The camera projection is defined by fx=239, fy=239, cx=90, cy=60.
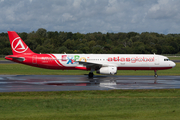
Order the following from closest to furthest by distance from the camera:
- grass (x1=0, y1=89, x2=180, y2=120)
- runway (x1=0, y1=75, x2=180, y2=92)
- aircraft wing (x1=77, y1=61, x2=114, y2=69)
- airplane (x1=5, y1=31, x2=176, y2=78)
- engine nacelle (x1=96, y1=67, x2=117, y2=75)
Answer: grass (x1=0, y1=89, x2=180, y2=120), runway (x1=0, y1=75, x2=180, y2=92), engine nacelle (x1=96, y1=67, x2=117, y2=75), aircraft wing (x1=77, y1=61, x2=114, y2=69), airplane (x1=5, y1=31, x2=176, y2=78)

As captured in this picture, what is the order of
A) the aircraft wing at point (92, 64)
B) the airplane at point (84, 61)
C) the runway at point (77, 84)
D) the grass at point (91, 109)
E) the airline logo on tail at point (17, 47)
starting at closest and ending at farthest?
the grass at point (91, 109), the runway at point (77, 84), the aircraft wing at point (92, 64), the airplane at point (84, 61), the airline logo on tail at point (17, 47)

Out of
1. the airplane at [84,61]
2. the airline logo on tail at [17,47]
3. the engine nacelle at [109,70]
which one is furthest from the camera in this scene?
the airline logo on tail at [17,47]

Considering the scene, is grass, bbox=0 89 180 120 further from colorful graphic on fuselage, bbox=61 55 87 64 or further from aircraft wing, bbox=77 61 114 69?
colorful graphic on fuselage, bbox=61 55 87 64

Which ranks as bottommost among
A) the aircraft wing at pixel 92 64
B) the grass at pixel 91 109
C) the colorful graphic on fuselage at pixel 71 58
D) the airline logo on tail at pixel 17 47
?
the grass at pixel 91 109

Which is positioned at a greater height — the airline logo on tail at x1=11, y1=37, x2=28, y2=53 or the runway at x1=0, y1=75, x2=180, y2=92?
the airline logo on tail at x1=11, y1=37, x2=28, y2=53

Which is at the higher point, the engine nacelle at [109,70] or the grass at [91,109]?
the engine nacelle at [109,70]

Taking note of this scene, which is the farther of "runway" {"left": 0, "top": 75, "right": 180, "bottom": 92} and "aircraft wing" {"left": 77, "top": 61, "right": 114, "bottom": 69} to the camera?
"aircraft wing" {"left": 77, "top": 61, "right": 114, "bottom": 69}

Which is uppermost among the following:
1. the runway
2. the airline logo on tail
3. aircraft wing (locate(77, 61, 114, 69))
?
the airline logo on tail

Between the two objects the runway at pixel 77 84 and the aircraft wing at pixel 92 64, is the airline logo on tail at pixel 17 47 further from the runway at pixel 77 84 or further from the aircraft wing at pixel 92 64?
the aircraft wing at pixel 92 64

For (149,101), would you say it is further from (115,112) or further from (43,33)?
(43,33)

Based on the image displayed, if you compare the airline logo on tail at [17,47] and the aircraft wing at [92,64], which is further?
the airline logo on tail at [17,47]

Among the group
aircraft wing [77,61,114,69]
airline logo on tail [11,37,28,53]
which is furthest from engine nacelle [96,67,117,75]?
airline logo on tail [11,37,28,53]

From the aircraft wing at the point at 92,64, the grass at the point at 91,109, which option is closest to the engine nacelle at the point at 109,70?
the aircraft wing at the point at 92,64

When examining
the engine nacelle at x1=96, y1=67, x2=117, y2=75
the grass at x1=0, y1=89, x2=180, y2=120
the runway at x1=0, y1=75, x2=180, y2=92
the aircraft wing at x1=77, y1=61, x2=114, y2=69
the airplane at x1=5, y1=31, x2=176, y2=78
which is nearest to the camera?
the grass at x1=0, y1=89, x2=180, y2=120
